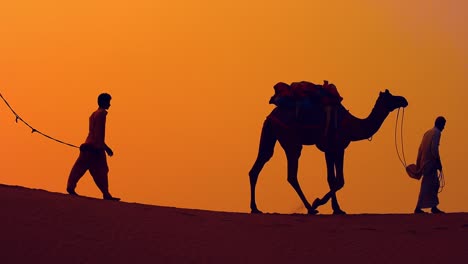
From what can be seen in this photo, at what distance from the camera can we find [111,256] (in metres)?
11.2

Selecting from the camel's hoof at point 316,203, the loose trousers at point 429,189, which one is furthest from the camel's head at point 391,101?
the camel's hoof at point 316,203

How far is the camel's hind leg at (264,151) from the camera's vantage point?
17.8 metres

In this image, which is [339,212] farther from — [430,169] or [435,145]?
[435,145]

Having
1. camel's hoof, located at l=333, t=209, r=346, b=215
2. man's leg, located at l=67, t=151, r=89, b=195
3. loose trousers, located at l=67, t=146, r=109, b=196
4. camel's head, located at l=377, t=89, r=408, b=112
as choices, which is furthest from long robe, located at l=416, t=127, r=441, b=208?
man's leg, located at l=67, t=151, r=89, b=195

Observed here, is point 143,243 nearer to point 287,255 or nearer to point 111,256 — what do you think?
point 111,256

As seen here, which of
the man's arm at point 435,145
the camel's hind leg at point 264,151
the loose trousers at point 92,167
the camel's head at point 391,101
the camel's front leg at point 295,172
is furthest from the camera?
the camel's head at point 391,101

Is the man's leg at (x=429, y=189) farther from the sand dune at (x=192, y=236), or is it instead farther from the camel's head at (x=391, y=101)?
the sand dune at (x=192, y=236)

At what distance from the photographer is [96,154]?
16859 mm

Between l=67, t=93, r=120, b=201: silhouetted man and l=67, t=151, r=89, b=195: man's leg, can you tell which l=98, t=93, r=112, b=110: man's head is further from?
l=67, t=151, r=89, b=195: man's leg

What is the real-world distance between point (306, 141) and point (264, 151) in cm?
84

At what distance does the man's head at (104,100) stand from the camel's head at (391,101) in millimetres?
5308

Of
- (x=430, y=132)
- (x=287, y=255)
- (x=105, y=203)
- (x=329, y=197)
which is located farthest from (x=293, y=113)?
(x=287, y=255)

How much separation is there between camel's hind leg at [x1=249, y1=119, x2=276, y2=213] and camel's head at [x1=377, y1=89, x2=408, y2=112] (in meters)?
2.36

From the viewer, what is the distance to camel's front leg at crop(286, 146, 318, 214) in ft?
56.5
